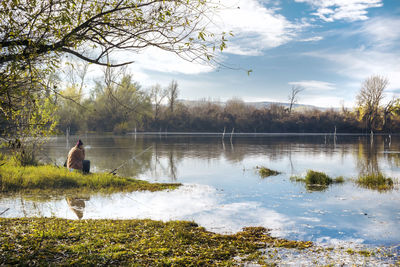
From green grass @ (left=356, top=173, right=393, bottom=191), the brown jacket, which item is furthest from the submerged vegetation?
the brown jacket

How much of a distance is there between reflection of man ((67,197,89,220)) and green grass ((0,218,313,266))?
62.4 inches

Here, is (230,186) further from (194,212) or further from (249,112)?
(249,112)

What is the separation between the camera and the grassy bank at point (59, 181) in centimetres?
1187

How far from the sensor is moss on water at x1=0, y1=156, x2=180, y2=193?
38.9ft

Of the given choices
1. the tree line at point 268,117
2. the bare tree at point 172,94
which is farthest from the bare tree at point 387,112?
the bare tree at point 172,94

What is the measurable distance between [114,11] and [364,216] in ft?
27.3

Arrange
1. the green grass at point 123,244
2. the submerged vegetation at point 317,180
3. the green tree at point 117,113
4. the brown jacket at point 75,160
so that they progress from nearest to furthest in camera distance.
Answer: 1. the green grass at point 123,244
2. the brown jacket at point 75,160
3. the submerged vegetation at point 317,180
4. the green tree at point 117,113

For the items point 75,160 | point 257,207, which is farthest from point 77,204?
point 257,207

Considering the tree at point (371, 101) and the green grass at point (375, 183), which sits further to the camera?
the tree at point (371, 101)

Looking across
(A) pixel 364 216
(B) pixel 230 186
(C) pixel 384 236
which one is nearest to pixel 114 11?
(C) pixel 384 236

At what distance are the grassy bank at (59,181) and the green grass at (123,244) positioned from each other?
4.90 meters

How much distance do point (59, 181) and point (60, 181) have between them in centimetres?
4

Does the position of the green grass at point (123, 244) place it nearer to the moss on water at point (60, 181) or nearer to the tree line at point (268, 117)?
the moss on water at point (60, 181)

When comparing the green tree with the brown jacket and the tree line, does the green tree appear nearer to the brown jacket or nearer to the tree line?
the tree line
